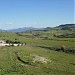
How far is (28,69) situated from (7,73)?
656 cm

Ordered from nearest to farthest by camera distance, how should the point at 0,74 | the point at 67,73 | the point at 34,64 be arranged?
the point at 0,74 < the point at 67,73 < the point at 34,64

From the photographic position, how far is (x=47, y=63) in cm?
6303

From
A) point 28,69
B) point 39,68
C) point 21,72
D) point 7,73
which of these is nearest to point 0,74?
point 7,73

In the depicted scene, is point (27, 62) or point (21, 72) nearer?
point (21, 72)

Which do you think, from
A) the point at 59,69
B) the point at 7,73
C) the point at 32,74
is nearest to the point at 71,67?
the point at 59,69

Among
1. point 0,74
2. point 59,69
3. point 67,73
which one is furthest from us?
point 59,69

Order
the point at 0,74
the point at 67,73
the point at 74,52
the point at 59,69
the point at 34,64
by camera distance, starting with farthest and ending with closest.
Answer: the point at 74,52, the point at 34,64, the point at 59,69, the point at 67,73, the point at 0,74

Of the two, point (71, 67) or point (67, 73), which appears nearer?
point (67, 73)

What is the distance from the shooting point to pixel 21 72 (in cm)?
5028

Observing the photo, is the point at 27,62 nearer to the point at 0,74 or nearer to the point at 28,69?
the point at 28,69

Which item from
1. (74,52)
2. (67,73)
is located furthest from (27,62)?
(74,52)

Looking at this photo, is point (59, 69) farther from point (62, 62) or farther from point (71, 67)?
point (62, 62)

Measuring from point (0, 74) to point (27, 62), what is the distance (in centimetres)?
1642

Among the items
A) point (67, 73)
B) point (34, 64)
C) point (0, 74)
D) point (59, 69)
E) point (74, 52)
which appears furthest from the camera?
point (74, 52)
